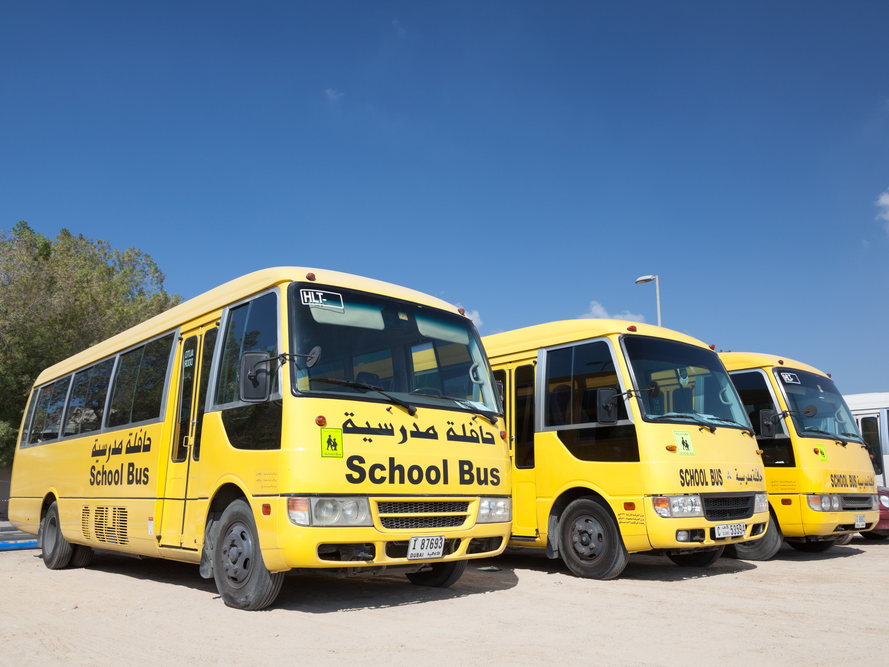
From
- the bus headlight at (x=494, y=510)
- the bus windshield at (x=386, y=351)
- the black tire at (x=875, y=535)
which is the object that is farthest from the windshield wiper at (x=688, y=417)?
the black tire at (x=875, y=535)

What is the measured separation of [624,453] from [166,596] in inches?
196

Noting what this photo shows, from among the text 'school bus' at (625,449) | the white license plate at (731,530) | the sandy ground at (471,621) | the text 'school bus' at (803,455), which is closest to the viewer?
the sandy ground at (471,621)

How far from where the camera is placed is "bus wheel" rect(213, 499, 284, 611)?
6062mm

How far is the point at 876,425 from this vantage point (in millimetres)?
16062

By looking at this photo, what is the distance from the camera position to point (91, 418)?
9.83 meters

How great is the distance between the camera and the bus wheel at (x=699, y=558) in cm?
934

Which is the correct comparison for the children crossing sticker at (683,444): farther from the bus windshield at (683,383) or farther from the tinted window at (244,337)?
the tinted window at (244,337)

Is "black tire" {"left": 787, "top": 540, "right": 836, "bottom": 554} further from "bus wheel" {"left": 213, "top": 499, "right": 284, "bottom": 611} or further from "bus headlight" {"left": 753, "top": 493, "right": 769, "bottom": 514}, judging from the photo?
"bus wheel" {"left": 213, "top": 499, "right": 284, "bottom": 611}

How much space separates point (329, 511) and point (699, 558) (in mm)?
5817

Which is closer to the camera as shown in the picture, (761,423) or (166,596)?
(166,596)

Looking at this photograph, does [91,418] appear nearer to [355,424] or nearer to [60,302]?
[355,424]

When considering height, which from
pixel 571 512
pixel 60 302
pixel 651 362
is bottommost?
pixel 571 512

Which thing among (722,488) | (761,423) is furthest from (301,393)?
(761,423)

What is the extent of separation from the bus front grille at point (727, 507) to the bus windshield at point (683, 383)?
2.73 feet
